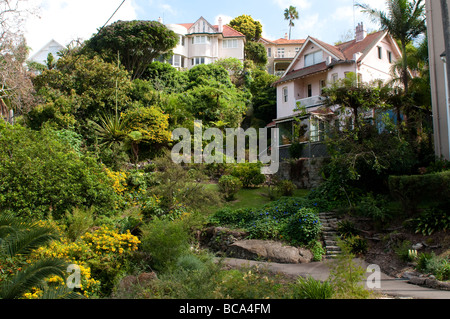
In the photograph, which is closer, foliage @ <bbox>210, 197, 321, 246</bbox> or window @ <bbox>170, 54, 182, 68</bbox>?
foliage @ <bbox>210, 197, 321, 246</bbox>

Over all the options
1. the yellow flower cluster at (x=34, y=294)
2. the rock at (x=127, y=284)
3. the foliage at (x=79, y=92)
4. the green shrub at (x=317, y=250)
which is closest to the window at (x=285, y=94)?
the foliage at (x=79, y=92)

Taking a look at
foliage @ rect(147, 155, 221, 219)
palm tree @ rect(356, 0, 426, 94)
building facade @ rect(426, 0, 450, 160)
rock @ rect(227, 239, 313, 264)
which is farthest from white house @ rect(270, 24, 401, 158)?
rock @ rect(227, 239, 313, 264)

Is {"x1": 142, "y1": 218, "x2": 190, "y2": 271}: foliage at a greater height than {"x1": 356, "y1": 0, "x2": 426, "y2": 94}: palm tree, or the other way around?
{"x1": 356, "y1": 0, "x2": 426, "y2": 94}: palm tree

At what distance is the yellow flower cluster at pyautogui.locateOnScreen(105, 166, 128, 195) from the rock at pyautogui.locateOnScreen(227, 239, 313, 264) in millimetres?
5769

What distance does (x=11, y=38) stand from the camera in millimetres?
16266

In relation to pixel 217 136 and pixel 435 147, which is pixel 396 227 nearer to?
pixel 435 147

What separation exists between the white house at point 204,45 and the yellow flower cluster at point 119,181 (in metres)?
28.6

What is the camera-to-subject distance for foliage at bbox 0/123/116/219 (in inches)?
467

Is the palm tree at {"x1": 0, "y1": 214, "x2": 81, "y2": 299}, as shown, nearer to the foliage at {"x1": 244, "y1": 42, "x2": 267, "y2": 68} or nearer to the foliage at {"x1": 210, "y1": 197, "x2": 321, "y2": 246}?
the foliage at {"x1": 210, "y1": 197, "x2": 321, "y2": 246}

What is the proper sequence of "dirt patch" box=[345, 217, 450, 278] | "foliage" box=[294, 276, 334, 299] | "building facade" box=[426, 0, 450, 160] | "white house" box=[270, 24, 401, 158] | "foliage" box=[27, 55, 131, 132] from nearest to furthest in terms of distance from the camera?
"foliage" box=[294, 276, 334, 299] < "dirt patch" box=[345, 217, 450, 278] < "building facade" box=[426, 0, 450, 160] < "foliage" box=[27, 55, 131, 132] < "white house" box=[270, 24, 401, 158]

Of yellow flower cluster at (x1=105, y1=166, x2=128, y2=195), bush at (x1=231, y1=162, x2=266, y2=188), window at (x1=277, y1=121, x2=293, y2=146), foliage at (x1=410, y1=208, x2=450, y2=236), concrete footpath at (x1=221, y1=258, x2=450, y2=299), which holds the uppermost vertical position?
window at (x1=277, y1=121, x2=293, y2=146)

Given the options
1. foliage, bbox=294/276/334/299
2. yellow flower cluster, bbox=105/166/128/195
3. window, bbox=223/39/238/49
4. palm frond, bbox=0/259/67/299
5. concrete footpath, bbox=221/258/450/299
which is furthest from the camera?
window, bbox=223/39/238/49

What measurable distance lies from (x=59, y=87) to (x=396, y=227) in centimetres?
2135
